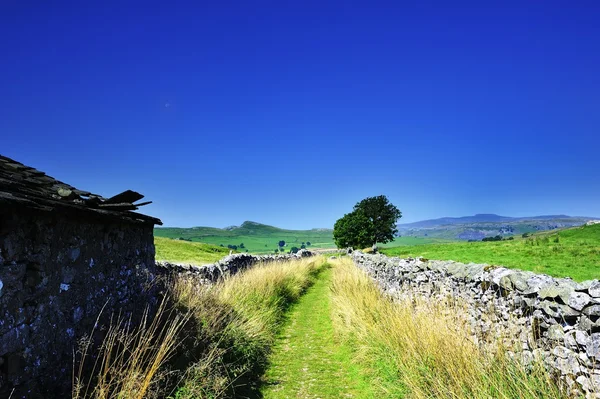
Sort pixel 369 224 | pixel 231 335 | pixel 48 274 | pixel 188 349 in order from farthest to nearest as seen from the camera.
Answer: pixel 369 224, pixel 231 335, pixel 188 349, pixel 48 274

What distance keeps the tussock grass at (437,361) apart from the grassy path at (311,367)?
0.42 metres

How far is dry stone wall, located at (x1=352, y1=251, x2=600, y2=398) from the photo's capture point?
12.3 ft

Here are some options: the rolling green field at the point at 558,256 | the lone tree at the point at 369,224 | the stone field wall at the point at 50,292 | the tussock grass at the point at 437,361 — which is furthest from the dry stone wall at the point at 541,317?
the lone tree at the point at 369,224

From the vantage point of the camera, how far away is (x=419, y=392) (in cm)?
454

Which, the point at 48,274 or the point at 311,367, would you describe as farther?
the point at 311,367

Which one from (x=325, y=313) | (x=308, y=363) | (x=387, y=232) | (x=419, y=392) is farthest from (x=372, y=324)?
(x=387, y=232)

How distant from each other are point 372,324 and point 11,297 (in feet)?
21.7

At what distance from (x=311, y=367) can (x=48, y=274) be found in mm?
5465

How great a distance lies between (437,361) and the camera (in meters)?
4.98

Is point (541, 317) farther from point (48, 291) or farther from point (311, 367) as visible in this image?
point (48, 291)

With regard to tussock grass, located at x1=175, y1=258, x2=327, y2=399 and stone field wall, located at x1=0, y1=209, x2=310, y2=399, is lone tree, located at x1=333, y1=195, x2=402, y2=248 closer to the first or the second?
tussock grass, located at x1=175, y1=258, x2=327, y2=399

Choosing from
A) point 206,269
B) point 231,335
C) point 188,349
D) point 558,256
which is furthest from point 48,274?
point 558,256

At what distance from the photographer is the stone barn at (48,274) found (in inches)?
143

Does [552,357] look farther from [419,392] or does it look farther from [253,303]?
[253,303]
